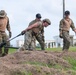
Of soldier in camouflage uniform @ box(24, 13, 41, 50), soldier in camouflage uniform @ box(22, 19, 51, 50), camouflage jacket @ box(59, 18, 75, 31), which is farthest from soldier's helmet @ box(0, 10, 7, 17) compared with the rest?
camouflage jacket @ box(59, 18, 75, 31)

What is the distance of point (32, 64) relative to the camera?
11.8 meters

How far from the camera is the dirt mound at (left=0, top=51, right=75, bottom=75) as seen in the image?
10312 mm

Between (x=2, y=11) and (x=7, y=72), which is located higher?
(x=2, y=11)

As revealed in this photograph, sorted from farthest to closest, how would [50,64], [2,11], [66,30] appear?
[66,30]
[2,11]
[50,64]

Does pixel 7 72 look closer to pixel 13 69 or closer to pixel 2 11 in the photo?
pixel 13 69

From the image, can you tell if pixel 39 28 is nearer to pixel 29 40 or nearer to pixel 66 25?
pixel 29 40

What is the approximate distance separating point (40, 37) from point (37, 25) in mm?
1773

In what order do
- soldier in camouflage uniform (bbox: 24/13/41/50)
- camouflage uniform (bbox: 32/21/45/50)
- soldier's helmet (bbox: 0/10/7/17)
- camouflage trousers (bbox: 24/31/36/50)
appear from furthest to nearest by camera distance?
camouflage trousers (bbox: 24/31/36/50)
soldier in camouflage uniform (bbox: 24/13/41/50)
soldier's helmet (bbox: 0/10/7/17)
camouflage uniform (bbox: 32/21/45/50)

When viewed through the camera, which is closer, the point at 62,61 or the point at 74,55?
the point at 62,61

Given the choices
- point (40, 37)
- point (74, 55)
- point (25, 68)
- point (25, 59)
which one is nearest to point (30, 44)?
point (40, 37)

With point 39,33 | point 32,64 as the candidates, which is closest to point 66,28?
point 39,33

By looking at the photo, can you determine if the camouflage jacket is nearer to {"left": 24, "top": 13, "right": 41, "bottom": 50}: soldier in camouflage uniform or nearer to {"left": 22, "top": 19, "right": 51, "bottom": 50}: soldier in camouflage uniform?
{"left": 22, "top": 19, "right": 51, "bottom": 50}: soldier in camouflage uniform

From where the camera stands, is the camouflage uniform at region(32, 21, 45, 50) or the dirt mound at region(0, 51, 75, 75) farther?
the camouflage uniform at region(32, 21, 45, 50)

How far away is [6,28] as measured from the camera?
17.4 meters
